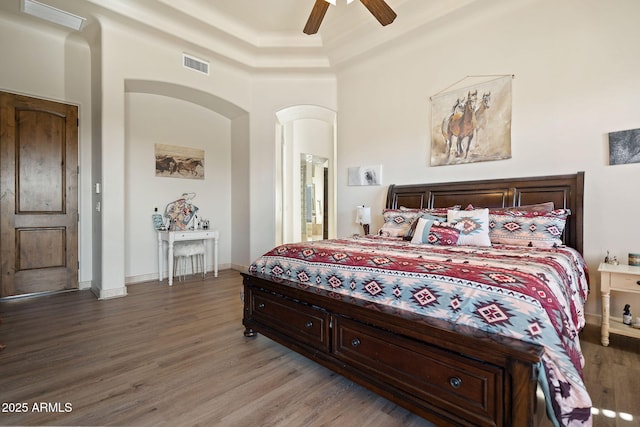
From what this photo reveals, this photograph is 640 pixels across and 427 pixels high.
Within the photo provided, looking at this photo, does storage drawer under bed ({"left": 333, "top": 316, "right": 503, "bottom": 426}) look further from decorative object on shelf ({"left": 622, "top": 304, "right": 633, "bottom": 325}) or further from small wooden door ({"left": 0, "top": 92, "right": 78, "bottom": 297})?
small wooden door ({"left": 0, "top": 92, "right": 78, "bottom": 297})

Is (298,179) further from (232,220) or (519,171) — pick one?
(519,171)

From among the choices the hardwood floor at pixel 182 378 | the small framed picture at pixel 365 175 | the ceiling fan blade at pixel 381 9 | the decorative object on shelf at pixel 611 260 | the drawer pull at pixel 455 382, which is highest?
the ceiling fan blade at pixel 381 9

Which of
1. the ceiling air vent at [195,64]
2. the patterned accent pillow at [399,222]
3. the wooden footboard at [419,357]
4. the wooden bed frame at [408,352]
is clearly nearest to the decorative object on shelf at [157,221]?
the ceiling air vent at [195,64]

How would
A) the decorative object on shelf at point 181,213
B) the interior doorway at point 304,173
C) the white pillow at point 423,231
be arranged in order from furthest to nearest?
the interior doorway at point 304,173 → the decorative object on shelf at point 181,213 → the white pillow at point 423,231

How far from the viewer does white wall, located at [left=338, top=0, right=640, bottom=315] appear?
268 centimetres

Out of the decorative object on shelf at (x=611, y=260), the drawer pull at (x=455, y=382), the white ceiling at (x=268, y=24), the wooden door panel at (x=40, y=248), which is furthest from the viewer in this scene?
the wooden door panel at (x=40, y=248)

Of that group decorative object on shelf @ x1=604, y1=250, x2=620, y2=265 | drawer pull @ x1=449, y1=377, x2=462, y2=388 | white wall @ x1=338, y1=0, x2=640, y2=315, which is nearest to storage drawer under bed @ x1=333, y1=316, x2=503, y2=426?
drawer pull @ x1=449, y1=377, x2=462, y2=388

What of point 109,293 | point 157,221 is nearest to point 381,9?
point 157,221

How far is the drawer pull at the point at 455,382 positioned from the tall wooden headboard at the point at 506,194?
2.35 m

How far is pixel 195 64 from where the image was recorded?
14.7 feet

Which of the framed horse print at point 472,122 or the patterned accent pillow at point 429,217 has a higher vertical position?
the framed horse print at point 472,122

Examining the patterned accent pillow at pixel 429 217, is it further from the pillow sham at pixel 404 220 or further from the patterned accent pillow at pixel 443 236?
the patterned accent pillow at pixel 443 236

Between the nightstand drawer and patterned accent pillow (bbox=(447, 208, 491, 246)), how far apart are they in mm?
899

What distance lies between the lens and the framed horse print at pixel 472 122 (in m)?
3.31
